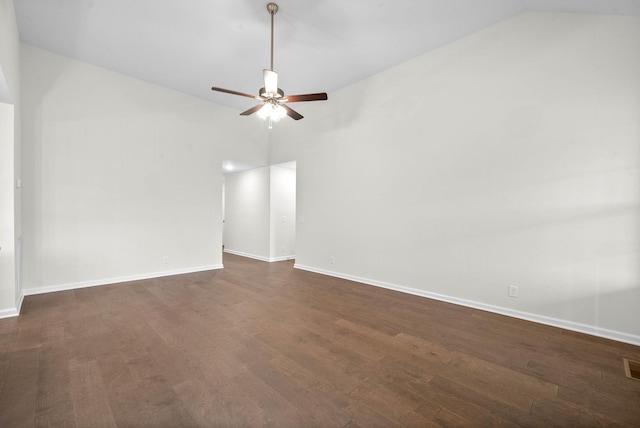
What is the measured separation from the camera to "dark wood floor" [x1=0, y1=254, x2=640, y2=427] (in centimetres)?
165

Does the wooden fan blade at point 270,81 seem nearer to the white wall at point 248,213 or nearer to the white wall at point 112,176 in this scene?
the white wall at point 112,176

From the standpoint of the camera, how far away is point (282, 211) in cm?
673

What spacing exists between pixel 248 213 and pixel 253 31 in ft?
14.7

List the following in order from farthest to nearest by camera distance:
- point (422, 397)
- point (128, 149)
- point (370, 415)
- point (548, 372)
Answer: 1. point (128, 149)
2. point (548, 372)
3. point (422, 397)
4. point (370, 415)

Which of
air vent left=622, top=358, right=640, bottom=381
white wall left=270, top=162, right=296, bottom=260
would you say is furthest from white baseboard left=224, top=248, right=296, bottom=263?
air vent left=622, top=358, right=640, bottom=381

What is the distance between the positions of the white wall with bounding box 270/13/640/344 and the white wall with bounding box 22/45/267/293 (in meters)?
3.06

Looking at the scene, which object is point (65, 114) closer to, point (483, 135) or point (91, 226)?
point (91, 226)

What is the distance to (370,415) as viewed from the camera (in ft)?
5.35

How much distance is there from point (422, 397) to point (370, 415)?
406 millimetres

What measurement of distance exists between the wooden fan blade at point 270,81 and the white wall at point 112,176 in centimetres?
315

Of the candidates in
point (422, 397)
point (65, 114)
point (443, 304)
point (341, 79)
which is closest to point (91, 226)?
point (65, 114)

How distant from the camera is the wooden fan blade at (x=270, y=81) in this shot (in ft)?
9.12

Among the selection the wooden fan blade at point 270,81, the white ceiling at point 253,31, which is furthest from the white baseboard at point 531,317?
the wooden fan blade at point 270,81

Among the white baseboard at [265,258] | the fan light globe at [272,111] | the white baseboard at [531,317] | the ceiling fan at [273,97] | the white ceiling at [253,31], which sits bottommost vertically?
the white baseboard at [265,258]
